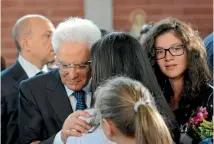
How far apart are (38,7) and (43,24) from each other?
1713mm

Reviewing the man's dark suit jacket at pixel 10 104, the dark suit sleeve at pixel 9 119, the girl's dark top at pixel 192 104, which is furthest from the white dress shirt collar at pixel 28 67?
the girl's dark top at pixel 192 104

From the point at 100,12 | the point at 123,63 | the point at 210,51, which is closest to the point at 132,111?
the point at 123,63

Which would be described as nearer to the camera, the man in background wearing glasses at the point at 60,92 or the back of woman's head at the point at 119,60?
the back of woman's head at the point at 119,60

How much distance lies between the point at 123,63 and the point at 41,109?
607 millimetres

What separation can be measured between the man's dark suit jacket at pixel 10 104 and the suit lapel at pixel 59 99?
2.40 feet

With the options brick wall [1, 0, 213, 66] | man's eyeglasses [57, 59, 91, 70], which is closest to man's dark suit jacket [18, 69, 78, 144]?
man's eyeglasses [57, 59, 91, 70]

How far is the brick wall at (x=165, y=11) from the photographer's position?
22.9 feet

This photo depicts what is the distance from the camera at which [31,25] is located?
5250mm

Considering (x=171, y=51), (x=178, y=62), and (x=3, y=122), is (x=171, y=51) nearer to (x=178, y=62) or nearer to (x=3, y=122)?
(x=178, y=62)

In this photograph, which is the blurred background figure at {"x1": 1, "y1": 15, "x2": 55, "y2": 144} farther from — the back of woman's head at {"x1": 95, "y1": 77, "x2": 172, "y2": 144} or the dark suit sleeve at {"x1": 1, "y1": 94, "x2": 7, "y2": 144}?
the back of woman's head at {"x1": 95, "y1": 77, "x2": 172, "y2": 144}

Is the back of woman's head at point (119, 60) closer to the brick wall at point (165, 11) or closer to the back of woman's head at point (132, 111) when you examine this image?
the back of woman's head at point (132, 111)

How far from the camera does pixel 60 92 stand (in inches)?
136

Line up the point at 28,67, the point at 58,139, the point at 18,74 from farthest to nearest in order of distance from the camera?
the point at 28,67 < the point at 18,74 < the point at 58,139

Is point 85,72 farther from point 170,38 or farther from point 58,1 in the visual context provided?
point 58,1
